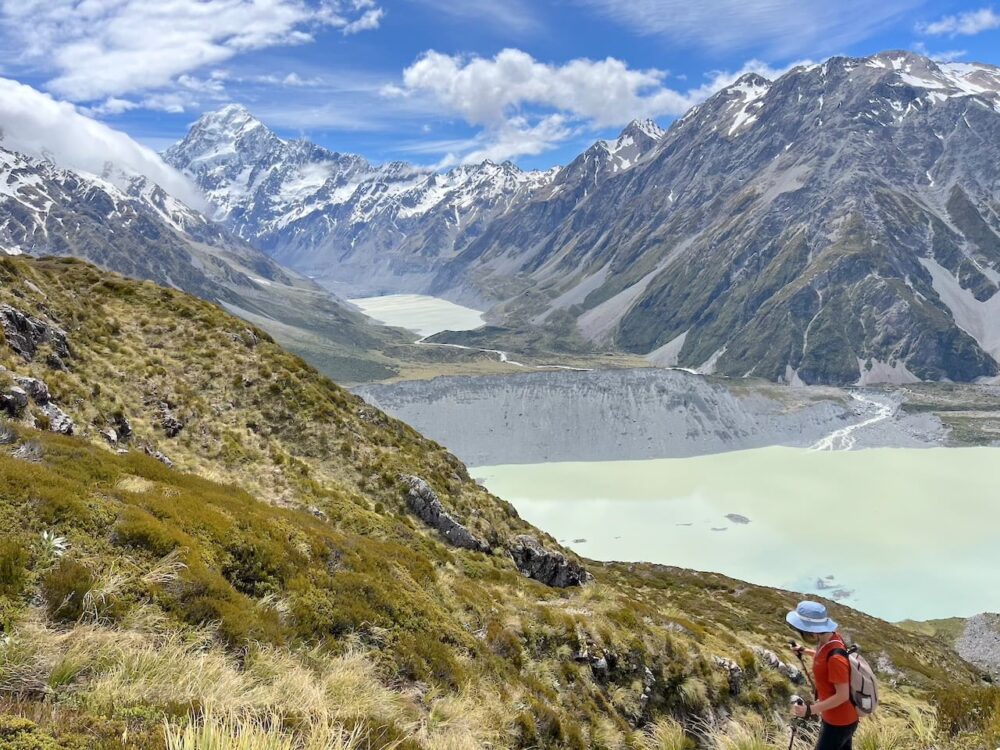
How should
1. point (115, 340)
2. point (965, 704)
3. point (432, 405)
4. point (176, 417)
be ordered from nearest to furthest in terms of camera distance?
point (965, 704)
point (176, 417)
point (115, 340)
point (432, 405)

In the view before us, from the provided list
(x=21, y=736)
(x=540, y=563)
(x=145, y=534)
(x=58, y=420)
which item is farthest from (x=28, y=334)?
(x=540, y=563)

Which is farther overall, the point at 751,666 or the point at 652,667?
the point at 751,666

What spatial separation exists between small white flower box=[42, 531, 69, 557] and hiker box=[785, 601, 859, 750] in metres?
11.3

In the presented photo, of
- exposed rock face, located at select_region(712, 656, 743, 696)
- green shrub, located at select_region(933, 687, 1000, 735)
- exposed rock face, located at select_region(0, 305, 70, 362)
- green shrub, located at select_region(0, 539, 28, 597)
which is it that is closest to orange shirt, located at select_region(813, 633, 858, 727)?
green shrub, located at select_region(933, 687, 1000, 735)

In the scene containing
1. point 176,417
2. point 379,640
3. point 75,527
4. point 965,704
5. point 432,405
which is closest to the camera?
point 75,527

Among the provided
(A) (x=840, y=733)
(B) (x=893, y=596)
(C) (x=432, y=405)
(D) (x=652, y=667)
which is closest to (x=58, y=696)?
(A) (x=840, y=733)

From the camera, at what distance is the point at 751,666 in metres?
21.2

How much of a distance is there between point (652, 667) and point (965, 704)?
9031 millimetres

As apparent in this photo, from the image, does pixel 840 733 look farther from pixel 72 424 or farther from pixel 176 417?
pixel 176 417

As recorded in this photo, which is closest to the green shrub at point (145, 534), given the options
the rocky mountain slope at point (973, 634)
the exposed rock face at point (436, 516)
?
the exposed rock face at point (436, 516)

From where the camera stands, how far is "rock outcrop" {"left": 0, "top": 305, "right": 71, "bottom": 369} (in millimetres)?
23062

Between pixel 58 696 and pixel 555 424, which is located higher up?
pixel 58 696

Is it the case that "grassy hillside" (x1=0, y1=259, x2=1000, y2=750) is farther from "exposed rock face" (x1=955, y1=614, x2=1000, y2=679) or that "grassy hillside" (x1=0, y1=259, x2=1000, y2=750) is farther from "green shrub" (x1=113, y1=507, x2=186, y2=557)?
"exposed rock face" (x1=955, y1=614, x2=1000, y2=679)

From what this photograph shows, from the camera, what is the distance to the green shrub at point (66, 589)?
834 centimetres
